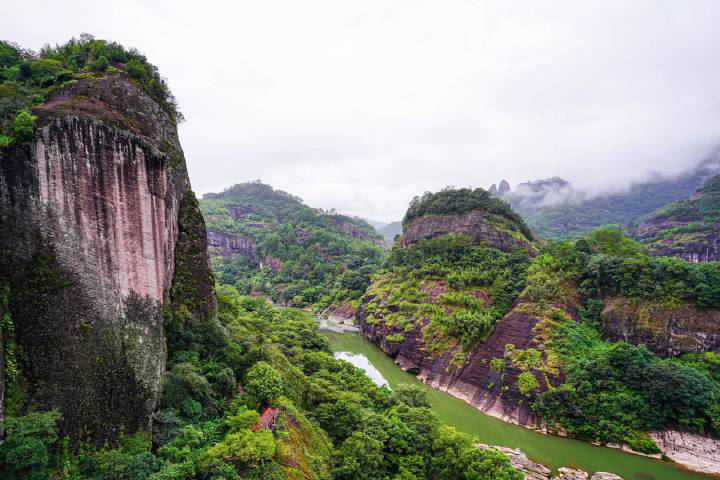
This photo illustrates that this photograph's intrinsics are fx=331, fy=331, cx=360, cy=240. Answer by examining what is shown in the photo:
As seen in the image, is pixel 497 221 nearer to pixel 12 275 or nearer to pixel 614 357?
pixel 614 357

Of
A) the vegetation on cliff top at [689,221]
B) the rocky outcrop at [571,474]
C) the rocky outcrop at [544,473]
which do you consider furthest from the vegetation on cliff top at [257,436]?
the vegetation on cliff top at [689,221]

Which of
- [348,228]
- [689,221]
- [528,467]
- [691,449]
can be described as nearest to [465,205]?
[691,449]

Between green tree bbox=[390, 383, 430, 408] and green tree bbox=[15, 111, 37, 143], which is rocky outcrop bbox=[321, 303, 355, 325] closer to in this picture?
green tree bbox=[390, 383, 430, 408]

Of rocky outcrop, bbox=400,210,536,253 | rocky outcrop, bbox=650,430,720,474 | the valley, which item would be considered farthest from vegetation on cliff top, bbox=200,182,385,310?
rocky outcrop, bbox=650,430,720,474

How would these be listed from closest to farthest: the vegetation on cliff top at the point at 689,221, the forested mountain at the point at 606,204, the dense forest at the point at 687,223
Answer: the dense forest at the point at 687,223 → the vegetation on cliff top at the point at 689,221 → the forested mountain at the point at 606,204

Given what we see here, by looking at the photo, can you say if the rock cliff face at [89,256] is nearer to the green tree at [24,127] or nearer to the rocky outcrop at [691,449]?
the green tree at [24,127]

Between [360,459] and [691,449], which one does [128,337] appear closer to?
[360,459]
